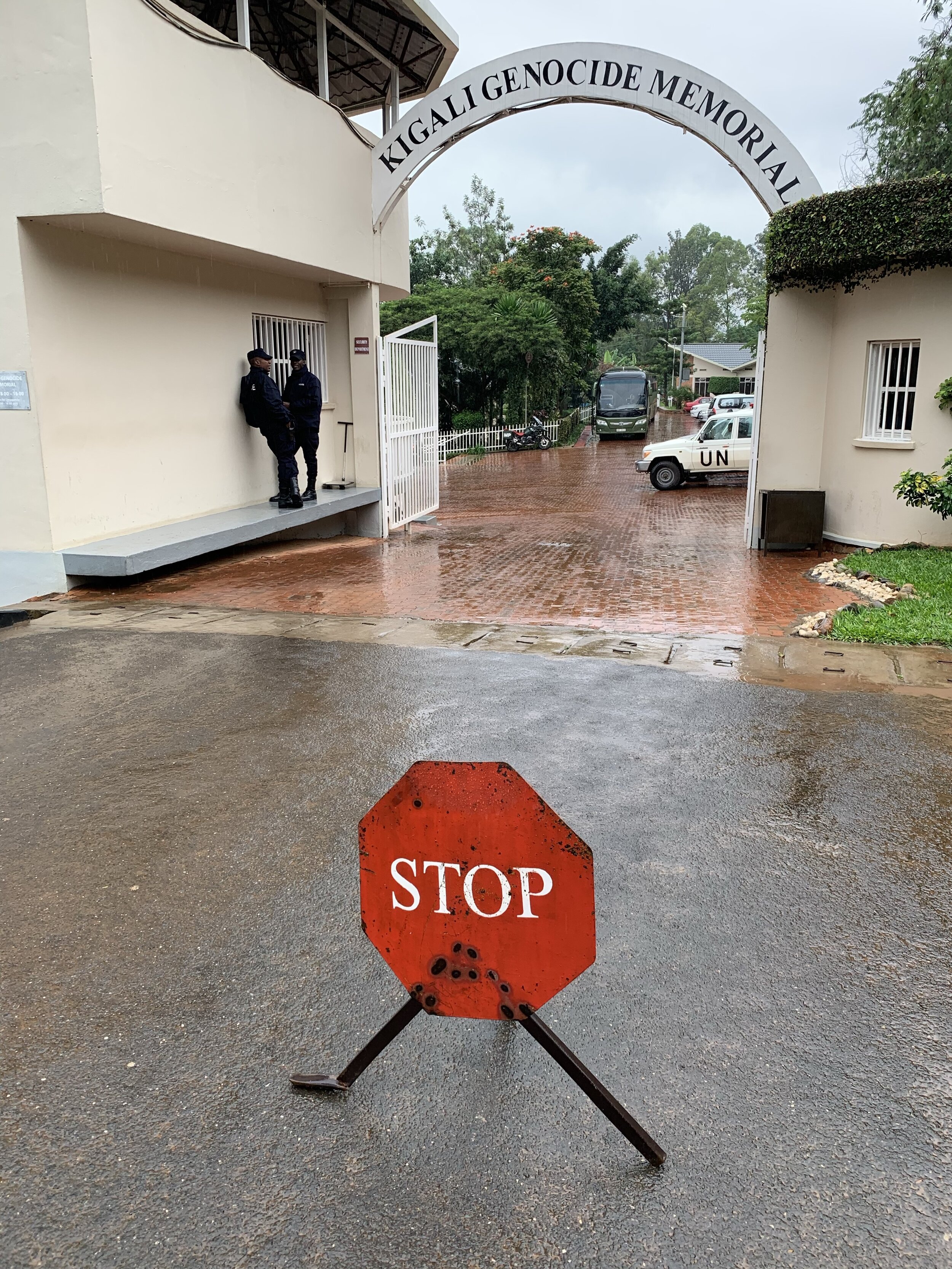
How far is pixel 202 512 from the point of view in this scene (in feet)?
39.3

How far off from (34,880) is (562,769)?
267 cm

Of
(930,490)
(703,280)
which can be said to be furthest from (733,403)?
(703,280)

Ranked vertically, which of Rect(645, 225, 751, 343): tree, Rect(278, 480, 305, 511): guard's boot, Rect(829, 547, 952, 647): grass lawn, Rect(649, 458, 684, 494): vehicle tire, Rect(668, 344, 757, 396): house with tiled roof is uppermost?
Rect(645, 225, 751, 343): tree

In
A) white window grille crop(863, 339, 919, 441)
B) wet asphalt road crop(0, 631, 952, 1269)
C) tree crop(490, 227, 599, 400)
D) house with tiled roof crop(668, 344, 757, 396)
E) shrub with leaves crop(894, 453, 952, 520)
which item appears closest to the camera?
wet asphalt road crop(0, 631, 952, 1269)

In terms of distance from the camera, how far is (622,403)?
3875 centimetres

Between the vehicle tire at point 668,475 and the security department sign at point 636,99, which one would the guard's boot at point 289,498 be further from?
the vehicle tire at point 668,475

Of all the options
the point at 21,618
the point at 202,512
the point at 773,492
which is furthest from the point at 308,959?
the point at 773,492

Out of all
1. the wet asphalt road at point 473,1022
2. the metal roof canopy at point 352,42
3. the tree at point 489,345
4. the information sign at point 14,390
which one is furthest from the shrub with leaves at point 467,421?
the wet asphalt road at point 473,1022

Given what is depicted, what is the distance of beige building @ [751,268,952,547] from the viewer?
11492 millimetres

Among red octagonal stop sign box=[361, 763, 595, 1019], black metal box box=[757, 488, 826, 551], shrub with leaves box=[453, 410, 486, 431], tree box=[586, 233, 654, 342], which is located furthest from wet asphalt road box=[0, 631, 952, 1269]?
tree box=[586, 233, 654, 342]

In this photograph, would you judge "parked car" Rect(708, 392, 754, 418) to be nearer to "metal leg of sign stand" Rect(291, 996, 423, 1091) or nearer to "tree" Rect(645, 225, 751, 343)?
"metal leg of sign stand" Rect(291, 996, 423, 1091)

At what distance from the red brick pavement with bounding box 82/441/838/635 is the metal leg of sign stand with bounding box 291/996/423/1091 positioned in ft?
20.4

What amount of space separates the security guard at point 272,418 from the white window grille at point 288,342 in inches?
22.9

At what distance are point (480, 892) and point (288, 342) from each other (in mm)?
12491
